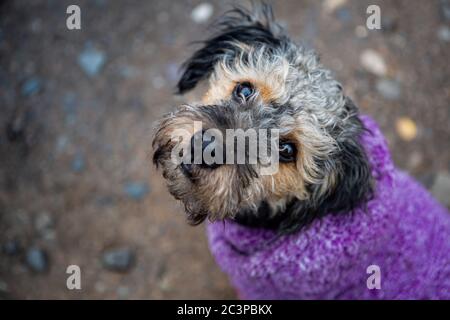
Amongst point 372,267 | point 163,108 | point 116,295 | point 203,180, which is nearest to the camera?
point 203,180

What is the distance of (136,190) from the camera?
3168 mm

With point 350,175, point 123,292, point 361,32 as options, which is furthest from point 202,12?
point 123,292

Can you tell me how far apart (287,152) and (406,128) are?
186 centimetres

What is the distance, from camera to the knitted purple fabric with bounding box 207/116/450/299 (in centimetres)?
204

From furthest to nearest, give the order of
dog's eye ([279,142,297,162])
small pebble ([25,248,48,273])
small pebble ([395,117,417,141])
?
small pebble ([395,117,417,141]), small pebble ([25,248,48,273]), dog's eye ([279,142,297,162])

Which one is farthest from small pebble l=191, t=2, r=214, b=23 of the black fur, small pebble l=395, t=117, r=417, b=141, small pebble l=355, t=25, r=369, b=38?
the black fur

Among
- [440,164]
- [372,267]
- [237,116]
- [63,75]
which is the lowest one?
[372,267]

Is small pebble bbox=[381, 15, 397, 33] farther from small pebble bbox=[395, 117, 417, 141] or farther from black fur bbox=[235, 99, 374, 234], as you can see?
black fur bbox=[235, 99, 374, 234]

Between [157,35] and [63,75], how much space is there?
31.1 inches

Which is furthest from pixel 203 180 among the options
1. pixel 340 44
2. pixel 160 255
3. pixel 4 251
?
pixel 340 44

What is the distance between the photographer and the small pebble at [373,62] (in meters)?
3.53

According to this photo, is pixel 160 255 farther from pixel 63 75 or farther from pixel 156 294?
pixel 63 75

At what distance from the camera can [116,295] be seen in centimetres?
298

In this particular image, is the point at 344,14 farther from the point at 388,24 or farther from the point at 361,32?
the point at 388,24
